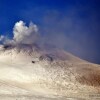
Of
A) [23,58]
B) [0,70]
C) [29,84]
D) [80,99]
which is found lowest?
[80,99]

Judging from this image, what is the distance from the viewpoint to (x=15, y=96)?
5188cm

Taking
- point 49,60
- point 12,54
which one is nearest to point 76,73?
point 49,60

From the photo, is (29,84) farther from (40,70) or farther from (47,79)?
(40,70)

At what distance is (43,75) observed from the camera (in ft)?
246

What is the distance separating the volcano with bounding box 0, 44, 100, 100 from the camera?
190 feet

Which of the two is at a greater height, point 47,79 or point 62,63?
point 62,63

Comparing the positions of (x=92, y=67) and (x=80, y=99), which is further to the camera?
(x=92, y=67)

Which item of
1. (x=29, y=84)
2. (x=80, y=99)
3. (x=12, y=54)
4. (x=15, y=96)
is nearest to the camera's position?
(x=15, y=96)

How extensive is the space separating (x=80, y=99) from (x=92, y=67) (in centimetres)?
2632

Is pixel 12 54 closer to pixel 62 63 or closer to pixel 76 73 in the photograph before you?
pixel 62 63

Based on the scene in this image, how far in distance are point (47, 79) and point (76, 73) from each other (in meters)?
8.89

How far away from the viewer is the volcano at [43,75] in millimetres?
57844

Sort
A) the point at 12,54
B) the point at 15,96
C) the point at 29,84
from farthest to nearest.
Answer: the point at 12,54
the point at 29,84
the point at 15,96

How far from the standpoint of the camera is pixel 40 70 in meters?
78.9
